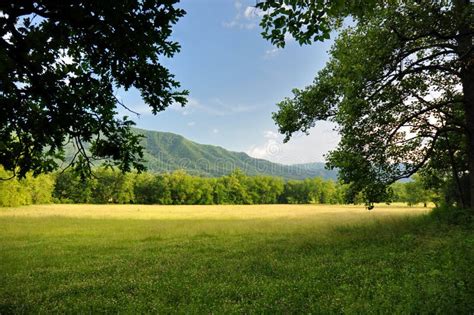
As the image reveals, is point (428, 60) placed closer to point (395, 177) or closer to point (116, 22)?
point (395, 177)

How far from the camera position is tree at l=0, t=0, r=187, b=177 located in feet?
22.3

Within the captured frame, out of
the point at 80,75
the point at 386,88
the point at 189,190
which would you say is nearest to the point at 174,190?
the point at 189,190

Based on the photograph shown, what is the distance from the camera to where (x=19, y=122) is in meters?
8.44

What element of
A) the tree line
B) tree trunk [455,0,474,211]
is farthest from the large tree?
the tree line

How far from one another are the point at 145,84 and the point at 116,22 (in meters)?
1.89

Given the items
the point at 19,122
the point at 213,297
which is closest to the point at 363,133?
the point at 213,297

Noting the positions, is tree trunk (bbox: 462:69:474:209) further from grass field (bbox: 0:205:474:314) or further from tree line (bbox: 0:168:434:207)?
tree line (bbox: 0:168:434:207)

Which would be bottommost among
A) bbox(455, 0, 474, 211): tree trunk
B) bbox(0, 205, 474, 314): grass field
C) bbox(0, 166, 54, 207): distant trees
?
bbox(0, 205, 474, 314): grass field

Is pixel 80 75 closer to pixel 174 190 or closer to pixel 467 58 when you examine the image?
pixel 467 58

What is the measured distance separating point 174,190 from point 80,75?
12282 cm

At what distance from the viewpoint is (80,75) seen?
7.97m

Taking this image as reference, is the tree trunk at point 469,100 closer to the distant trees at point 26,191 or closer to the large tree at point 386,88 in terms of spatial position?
the large tree at point 386,88

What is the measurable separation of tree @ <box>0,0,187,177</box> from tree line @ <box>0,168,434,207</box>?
8113 cm

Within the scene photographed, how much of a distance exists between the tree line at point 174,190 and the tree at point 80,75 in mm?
81128
